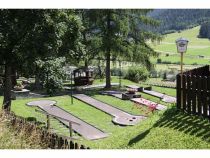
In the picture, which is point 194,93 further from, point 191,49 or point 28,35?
point 191,49

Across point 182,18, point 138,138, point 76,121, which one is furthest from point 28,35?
point 182,18

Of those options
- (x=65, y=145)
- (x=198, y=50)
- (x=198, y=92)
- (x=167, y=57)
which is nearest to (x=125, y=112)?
(x=198, y=92)

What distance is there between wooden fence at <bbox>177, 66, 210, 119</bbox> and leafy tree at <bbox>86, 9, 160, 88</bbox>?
2040 centimetres

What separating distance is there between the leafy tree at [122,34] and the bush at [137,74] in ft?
11.1

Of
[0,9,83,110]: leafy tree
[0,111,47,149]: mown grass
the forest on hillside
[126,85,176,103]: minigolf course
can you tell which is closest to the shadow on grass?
[0,111,47,149]: mown grass

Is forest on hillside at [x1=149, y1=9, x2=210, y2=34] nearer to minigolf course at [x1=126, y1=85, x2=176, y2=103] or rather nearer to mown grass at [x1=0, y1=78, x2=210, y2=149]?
minigolf course at [x1=126, y1=85, x2=176, y2=103]

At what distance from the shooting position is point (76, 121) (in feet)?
73.2

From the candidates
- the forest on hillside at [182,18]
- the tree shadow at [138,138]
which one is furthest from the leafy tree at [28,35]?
the forest on hillside at [182,18]

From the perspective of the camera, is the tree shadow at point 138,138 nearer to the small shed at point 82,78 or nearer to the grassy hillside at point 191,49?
the small shed at point 82,78

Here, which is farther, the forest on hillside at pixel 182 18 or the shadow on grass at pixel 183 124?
the forest on hillside at pixel 182 18

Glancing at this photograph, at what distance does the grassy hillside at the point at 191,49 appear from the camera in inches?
4594

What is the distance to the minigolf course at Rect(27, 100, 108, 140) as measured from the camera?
62.7 feet

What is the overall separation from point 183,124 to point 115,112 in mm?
11516

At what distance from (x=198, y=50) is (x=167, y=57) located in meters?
15.8
